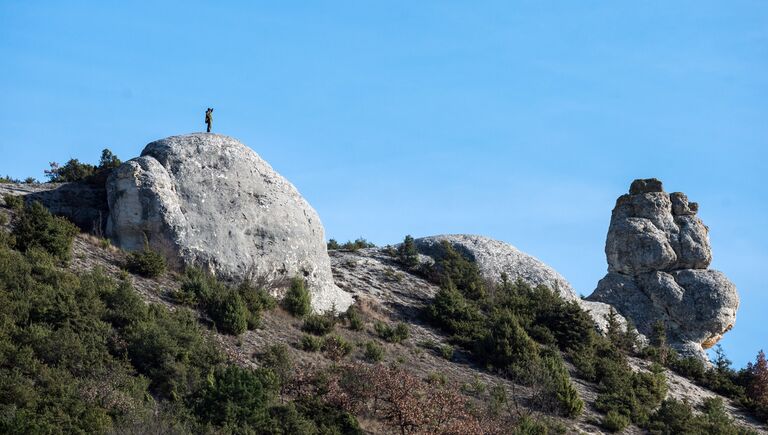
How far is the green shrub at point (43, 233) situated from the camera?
3138cm

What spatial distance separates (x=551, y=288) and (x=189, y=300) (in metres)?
19.1

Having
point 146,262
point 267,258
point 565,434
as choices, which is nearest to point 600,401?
point 565,434

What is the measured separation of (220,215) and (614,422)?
14492 mm

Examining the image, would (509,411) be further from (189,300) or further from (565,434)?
(189,300)

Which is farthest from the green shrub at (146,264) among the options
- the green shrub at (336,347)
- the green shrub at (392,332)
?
the green shrub at (392,332)

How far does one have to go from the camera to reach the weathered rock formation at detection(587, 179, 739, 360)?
154 ft

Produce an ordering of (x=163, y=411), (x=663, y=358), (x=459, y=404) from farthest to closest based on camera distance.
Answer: (x=663, y=358) < (x=459, y=404) < (x=163, y=411)

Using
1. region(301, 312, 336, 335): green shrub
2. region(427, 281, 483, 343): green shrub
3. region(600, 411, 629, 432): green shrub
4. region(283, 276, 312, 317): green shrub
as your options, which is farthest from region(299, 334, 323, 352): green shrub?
region(600, 411, 629, 432): green shrub

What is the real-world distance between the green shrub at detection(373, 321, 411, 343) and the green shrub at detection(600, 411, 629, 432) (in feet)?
23.8

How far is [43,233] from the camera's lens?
3153cm

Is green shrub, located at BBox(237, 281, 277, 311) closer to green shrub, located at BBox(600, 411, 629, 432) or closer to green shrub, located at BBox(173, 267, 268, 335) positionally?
green shrub, located at BBox(173, 267, 268, 335)

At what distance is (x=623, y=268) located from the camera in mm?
49250

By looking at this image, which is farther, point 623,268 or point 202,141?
point 623,268

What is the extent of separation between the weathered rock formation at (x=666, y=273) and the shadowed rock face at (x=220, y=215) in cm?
1623
